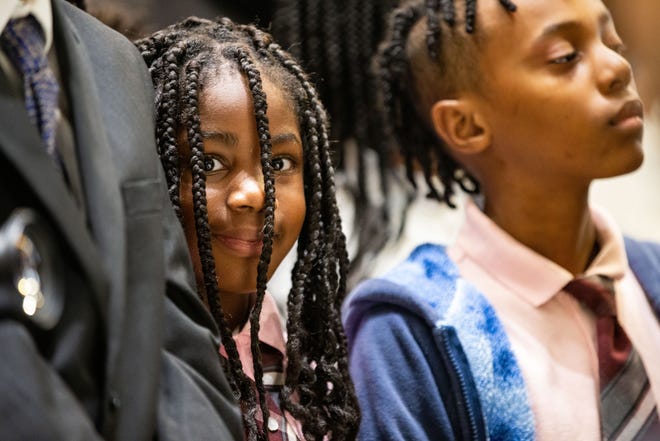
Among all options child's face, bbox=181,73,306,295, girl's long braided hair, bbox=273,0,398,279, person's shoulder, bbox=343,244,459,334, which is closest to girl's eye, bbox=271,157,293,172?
child's face, bbox=181,73,306,295

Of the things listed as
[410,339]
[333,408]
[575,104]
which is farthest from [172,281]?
[575,104]

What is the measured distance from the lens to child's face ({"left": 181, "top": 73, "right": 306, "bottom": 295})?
0.94 meters

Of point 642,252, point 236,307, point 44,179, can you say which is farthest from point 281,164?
point 642,252

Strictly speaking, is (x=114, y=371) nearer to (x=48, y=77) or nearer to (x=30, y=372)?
(x=30, y=372)

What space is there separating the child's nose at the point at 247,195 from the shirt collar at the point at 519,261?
41 centimetres

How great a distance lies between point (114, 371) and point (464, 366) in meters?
0.53

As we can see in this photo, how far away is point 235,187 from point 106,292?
0.29m

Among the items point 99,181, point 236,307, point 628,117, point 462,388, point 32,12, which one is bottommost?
point 462,388

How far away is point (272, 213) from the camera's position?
0.94 metres

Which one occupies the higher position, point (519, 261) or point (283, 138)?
point (283, 138)

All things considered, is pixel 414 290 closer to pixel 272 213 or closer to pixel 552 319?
pixel 552 319

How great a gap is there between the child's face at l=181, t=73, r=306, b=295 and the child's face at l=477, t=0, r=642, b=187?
Answer: 39 centimetres

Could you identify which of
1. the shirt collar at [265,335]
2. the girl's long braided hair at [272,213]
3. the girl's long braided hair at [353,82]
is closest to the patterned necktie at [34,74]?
the girl's long braided hair at [272,213]

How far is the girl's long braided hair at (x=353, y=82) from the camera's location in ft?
5.11
